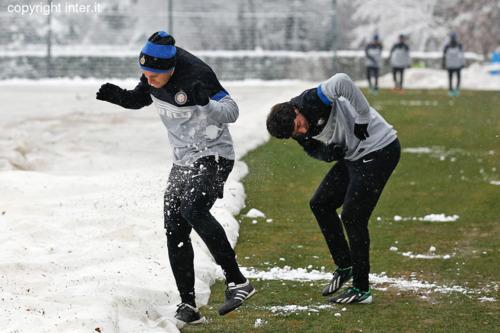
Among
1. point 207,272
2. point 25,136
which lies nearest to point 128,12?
point 25,136

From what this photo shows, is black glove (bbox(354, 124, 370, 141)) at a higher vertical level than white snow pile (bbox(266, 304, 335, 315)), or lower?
higher

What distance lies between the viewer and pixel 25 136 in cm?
1744

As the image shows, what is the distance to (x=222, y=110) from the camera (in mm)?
5977

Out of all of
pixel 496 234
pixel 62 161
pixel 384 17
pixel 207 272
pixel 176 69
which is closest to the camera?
pixel 176 69

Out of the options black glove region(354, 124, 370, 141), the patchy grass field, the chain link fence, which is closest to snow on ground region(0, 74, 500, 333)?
the patchy grass field

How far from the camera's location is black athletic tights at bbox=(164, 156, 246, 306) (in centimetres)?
611

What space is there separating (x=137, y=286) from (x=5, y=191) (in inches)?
183

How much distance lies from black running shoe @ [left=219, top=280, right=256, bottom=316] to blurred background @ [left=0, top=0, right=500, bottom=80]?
28.4 meters

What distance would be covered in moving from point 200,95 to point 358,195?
1.39 metres

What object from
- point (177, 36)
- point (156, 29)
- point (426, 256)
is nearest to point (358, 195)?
point (426, 256)

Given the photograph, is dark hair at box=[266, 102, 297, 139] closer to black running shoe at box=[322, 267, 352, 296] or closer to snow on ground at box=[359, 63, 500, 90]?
black running shoe at box=[322, 267, 352, 296]

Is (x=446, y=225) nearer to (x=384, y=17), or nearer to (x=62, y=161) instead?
(x=62, y=161)

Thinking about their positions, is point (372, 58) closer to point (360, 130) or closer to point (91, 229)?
point (91, 229)

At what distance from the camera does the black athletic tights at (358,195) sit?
6676 mm
